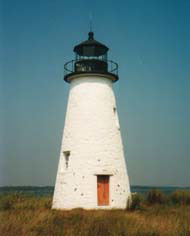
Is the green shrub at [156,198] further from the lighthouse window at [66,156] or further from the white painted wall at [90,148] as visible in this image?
the lighthouse window at [66,156]


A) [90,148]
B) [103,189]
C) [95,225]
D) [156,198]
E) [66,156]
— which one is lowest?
[95,225]

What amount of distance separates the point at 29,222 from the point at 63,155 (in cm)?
633

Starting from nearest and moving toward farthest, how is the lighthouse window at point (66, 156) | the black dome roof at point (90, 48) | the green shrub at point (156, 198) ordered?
the lighthouse window at point (66, 156), the black dome roof at point (90, 48), the green shrub at point (156, 198)

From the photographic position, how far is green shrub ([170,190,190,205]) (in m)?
20.1

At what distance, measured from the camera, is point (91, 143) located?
16.5 m

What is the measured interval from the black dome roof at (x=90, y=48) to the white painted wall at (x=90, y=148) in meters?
1.38

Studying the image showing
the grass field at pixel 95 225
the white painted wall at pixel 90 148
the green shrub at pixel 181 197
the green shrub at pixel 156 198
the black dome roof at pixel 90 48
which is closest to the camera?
the grass field at pixel 95 225

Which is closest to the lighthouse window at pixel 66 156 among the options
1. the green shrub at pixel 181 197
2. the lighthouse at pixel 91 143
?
the lighthouse at pixel 91 143

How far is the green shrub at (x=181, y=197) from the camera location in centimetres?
2011

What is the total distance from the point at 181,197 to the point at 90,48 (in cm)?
1099

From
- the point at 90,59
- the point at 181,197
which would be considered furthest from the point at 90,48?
the point at 181,197

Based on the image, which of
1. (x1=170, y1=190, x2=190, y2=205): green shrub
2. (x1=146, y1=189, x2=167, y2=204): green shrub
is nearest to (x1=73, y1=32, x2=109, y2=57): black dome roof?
(x1=146, y1=189, x2=167, y2=204): green shrub

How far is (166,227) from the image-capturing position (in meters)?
11.3

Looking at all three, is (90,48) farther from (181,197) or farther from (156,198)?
(181,197)
